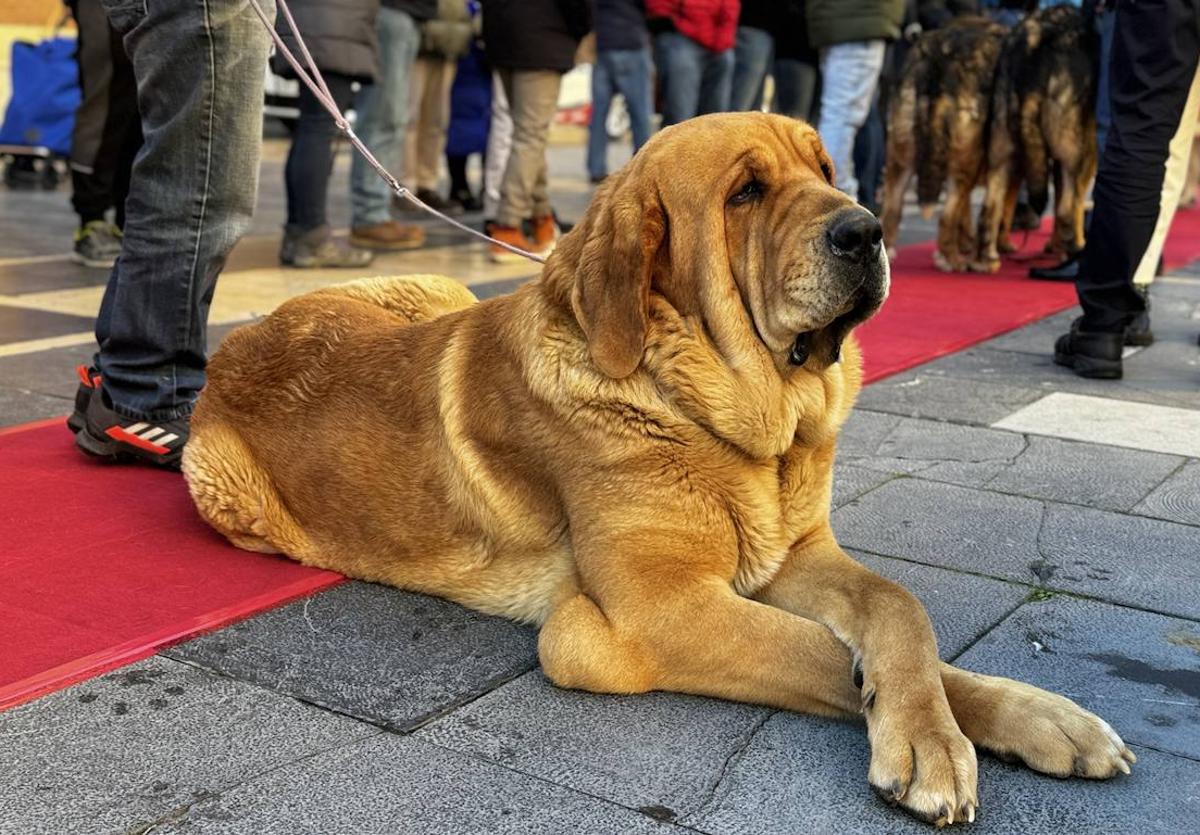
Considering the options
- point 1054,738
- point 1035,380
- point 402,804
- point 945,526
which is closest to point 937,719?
point 1054,738

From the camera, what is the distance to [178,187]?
3953 millimetres

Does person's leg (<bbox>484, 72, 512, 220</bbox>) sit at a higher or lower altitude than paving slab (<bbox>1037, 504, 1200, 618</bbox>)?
higher

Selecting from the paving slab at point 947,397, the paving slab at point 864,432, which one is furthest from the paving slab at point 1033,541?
the paving slab at point 947,397

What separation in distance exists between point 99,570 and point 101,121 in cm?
524

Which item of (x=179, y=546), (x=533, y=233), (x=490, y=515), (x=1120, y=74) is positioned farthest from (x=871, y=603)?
(x=533, y=233)

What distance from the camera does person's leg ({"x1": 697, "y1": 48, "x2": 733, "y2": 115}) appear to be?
32.7 feet

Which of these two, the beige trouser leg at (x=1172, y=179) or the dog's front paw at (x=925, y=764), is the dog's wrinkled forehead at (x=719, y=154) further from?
the beige trouser leg at (x=1172, y=179)

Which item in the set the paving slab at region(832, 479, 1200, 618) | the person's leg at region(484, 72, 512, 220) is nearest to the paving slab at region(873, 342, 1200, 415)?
the paving slab at region(832, 479, 1200, 618)

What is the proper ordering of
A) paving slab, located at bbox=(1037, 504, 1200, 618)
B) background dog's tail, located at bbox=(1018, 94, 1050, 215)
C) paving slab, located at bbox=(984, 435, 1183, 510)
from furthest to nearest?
background dog's tail, located at bbox=(1018, 94, 1050, 215) < paving slab, located at bbox=(984, 435, 1183, 510) < paving slab, located at bbox=(1037, 504, 1200, 618)

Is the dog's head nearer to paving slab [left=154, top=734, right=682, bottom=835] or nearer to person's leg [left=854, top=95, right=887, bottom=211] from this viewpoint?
paving slab [left=154, top=734, right=682, bottom=835]

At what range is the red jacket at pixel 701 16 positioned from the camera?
914 cm

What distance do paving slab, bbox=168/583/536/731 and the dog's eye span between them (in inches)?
41.3

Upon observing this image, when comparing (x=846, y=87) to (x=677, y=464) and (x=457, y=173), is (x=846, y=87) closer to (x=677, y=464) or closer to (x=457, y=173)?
(x=457, y=173)

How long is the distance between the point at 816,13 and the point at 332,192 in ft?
18.7
